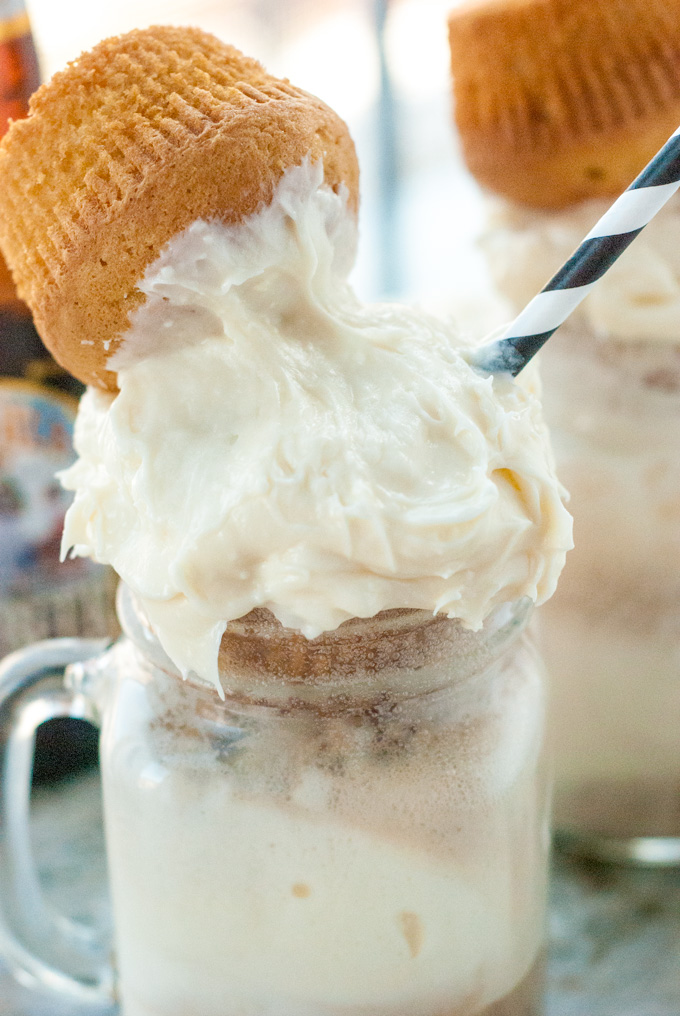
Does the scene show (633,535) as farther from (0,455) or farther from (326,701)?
(0,455)

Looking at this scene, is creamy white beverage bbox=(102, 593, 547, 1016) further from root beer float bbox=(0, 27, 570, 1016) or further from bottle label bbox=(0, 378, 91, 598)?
bottle label bbox=(0, 378, 91, 598)

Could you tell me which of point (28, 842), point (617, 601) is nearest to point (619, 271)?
A: point (617, 601)

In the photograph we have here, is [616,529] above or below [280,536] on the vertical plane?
below

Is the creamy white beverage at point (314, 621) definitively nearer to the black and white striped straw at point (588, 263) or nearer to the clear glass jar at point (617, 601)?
the black and white striped straw at point (588, 263)

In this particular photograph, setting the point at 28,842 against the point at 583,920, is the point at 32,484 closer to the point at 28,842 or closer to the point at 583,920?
the point at 28,842

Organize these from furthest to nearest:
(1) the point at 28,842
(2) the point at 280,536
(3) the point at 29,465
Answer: (3) the point at 29,465
(1) the point at 28,842
(2) the point at 280,536

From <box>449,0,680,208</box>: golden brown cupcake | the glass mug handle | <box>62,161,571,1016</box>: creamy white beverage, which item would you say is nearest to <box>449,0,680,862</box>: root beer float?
<box>449,0,680,208</box>: golden brown cupcake

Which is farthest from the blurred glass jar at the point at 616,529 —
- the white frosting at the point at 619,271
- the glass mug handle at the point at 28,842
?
the glass mug handle at the point at 28,842
